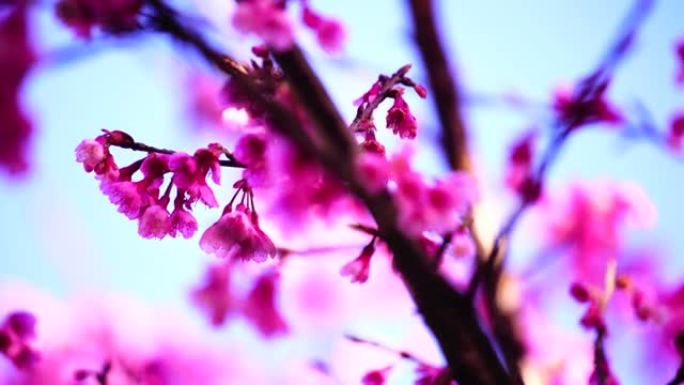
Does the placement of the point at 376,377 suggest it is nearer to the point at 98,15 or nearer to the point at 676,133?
the point at 98,15

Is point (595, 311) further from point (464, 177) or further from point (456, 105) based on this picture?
point (456, 105)

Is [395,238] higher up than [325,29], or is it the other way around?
[325,29]

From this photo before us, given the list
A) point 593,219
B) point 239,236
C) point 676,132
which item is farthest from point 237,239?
point 593,219

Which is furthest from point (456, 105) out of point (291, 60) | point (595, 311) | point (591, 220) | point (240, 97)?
point (591, 220)

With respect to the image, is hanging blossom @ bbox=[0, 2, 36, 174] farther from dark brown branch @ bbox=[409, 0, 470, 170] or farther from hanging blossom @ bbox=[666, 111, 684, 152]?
hanging blossom @ bbox=[666, 111, 684, 152]

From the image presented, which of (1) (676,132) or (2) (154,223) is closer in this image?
(2) (154,223)

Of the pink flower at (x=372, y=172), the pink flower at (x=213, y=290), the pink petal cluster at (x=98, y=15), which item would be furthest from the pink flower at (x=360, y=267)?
the pink flower at (x=213, y=290)

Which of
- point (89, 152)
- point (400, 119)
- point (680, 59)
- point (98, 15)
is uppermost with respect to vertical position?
point (680, 59)

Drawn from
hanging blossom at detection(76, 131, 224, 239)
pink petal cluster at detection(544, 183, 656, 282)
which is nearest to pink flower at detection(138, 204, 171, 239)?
hanging blossom at detection(76, 131, 224, 239)
